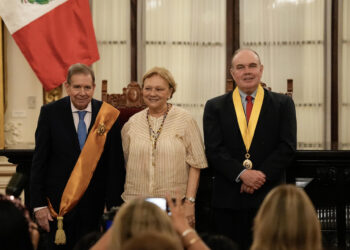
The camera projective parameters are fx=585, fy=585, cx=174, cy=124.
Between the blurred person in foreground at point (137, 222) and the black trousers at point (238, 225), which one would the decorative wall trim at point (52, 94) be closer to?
the black trousers at point (238, 225)

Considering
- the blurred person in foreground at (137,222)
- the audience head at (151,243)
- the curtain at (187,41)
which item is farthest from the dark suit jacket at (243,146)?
the curtain at (187,41)

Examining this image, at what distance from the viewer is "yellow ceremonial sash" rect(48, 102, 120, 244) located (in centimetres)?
333

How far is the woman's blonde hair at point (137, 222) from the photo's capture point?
1752mm

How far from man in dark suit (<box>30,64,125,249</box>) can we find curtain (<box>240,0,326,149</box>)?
12.9 feet

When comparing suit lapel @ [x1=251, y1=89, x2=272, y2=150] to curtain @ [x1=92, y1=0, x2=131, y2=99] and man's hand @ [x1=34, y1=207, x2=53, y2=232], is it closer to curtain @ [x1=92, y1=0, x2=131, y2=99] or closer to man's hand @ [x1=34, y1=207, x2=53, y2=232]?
man's hand @ [x1=34, y1=207, x2=53, y2=232]

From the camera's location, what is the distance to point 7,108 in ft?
22.6

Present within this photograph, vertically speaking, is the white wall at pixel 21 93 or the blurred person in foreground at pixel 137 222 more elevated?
the white wall at pixel 21 93

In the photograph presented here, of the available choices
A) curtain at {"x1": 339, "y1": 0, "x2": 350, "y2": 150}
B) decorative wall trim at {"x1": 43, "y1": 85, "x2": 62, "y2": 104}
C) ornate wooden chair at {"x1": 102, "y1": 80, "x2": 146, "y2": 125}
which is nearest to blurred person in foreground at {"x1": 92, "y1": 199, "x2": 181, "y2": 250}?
ornate wooden chair at {"x1": 102, "y1": 80, "x2": 146, "y2": 125}

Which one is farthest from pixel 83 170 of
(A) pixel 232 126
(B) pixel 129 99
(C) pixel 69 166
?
(B) pixel 129 99

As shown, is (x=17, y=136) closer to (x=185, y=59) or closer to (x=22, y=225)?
(x=185, y=59)

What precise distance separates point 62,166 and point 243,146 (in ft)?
3.45

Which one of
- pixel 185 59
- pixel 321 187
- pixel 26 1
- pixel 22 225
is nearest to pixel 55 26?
pixel 26 1

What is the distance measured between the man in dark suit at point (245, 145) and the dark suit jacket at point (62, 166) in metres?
0.56

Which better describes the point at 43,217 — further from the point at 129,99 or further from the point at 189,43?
the point at 189,43
